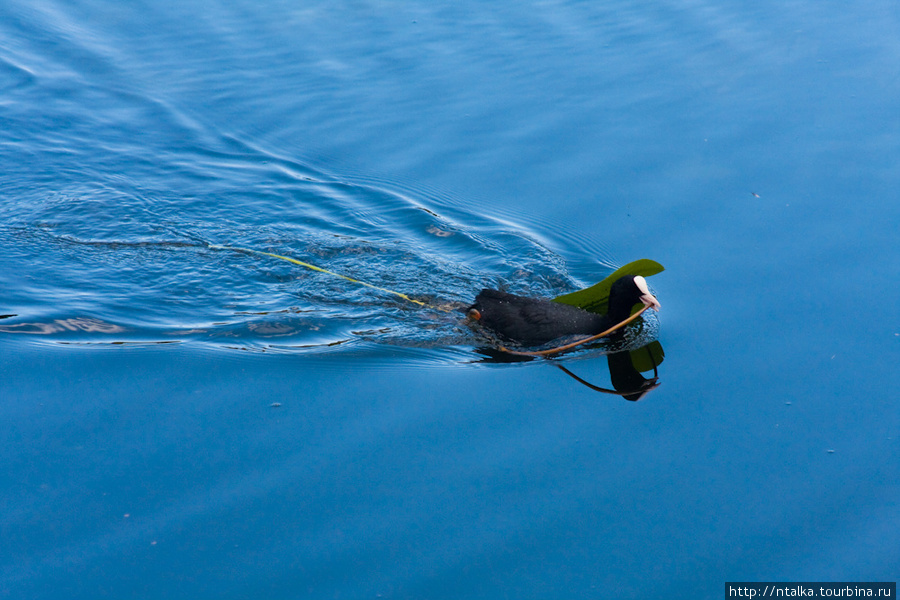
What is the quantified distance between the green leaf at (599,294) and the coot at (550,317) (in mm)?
92

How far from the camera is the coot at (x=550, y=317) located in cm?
612

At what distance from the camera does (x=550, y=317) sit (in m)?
6.29

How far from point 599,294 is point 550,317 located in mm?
484

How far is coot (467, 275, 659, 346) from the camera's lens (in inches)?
241

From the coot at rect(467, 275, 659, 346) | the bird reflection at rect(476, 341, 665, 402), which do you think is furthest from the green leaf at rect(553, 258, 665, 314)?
the bird reflection at rect(476, 341, 665, 402)

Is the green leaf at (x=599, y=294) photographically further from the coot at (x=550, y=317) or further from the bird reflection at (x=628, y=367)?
the bird reflection at (x=628, y=367)

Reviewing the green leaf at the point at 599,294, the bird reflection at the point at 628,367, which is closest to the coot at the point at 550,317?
the green leaf at the point at 599,294

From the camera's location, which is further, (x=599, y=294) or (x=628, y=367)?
(x=599, y=294)

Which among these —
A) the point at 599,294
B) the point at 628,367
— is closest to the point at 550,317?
the point at 599,294

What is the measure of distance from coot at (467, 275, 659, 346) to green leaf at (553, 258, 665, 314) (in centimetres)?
9

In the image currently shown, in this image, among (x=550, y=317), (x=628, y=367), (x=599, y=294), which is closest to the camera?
(x=628, y=367)

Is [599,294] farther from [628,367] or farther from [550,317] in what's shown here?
[628,367]

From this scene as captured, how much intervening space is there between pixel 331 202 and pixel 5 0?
24.8 feet

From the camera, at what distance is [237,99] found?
10.3 m
